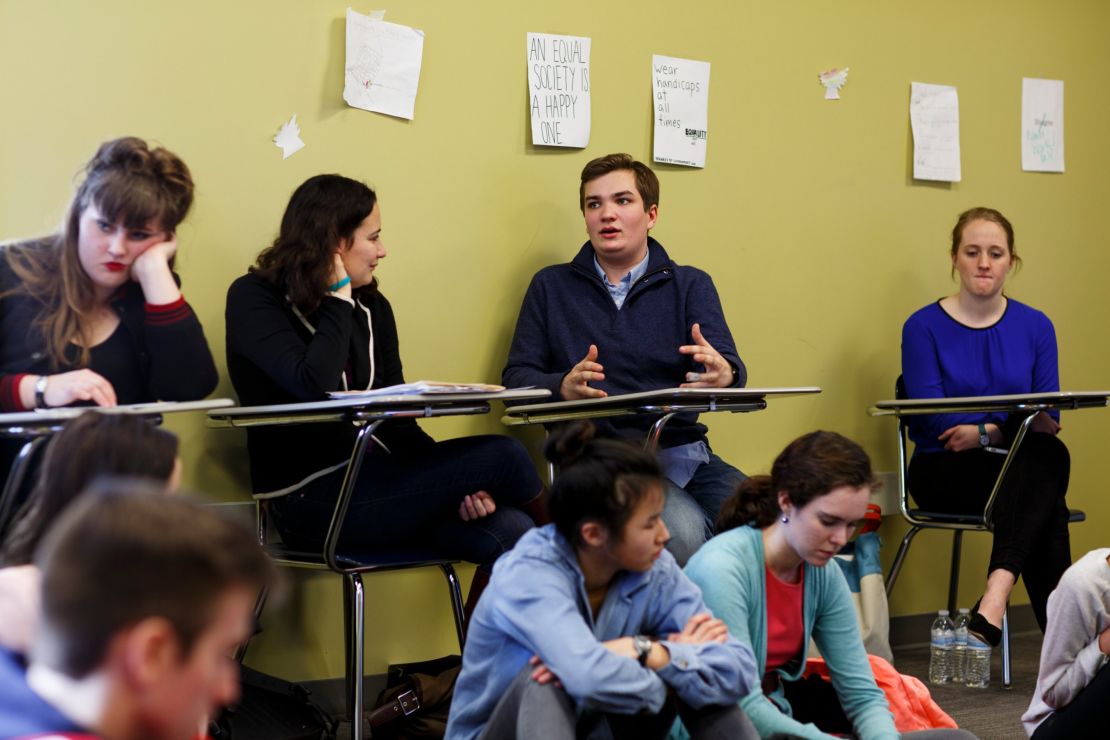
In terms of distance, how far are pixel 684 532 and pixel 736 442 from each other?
2.89 feet

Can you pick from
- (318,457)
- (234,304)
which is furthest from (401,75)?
(318,457)

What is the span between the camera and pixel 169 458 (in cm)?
146

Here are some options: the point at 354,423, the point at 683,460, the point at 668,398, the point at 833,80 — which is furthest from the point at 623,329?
the point at 833,80

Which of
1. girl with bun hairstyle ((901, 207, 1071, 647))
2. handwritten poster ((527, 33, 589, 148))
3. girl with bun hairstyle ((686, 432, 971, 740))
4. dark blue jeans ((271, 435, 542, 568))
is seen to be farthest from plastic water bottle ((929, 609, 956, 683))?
handwritten poster ((527, 33, 589, 148))

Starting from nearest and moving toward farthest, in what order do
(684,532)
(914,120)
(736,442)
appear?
1. (684,532)
2. (736,442)
3. (914,120)

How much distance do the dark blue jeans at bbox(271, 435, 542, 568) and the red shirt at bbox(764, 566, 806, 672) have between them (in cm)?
60

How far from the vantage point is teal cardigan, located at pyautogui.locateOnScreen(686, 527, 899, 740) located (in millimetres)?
2084

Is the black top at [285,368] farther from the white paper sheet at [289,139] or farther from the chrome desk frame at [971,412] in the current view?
the chrome desk frame at [971,412]

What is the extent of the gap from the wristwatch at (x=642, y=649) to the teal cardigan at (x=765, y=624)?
0.29 metres

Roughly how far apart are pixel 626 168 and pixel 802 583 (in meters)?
1.33

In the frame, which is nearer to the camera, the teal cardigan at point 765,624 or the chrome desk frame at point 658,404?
the teal cardigan at point 765,624

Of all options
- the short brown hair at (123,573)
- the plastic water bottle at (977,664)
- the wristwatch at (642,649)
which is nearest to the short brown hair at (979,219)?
the plastic water bottle at (977,664)

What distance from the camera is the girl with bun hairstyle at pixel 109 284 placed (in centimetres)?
231

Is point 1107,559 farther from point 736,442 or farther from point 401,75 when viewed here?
point 401,75
